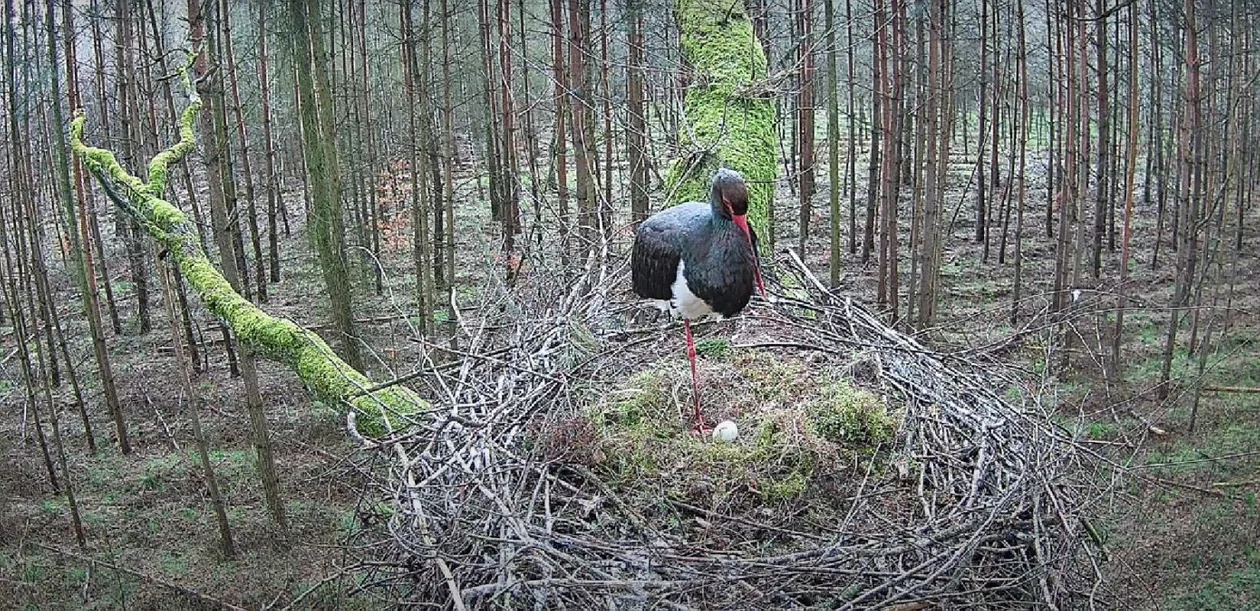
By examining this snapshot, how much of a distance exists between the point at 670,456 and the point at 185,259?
2559 mm

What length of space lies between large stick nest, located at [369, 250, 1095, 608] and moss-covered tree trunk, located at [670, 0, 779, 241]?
4.32 feet

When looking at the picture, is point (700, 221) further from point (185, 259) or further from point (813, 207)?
point (813, 207)

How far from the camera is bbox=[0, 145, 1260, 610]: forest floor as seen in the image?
725 centimetres

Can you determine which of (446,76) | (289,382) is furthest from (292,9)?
(289,382)

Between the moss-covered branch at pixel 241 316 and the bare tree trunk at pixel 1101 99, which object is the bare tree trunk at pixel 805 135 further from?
the moss-covered branch at pixel 241 316

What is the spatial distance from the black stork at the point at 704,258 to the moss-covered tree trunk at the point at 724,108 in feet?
5.71

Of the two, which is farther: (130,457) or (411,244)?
(411,244)

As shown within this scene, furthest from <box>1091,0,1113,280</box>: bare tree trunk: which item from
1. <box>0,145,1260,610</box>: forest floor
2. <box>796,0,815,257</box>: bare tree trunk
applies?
<box>796,0,815,257</box>: bare tree trunk

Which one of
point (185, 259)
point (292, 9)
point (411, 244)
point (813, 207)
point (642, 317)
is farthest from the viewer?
point (813, 207)

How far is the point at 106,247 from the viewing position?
18.2 m

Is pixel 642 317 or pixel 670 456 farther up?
pixel 642 317

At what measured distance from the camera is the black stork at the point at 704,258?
442 cm

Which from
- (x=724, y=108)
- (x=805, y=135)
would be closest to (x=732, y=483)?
(x=724, y=108)

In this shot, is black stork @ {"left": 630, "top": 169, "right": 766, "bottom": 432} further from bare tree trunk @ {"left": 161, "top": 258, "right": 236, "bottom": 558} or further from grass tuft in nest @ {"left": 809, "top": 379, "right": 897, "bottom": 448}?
bare tree trunk @ {"left": 161, "top": 258, "right": 236, "bottom": 558}
